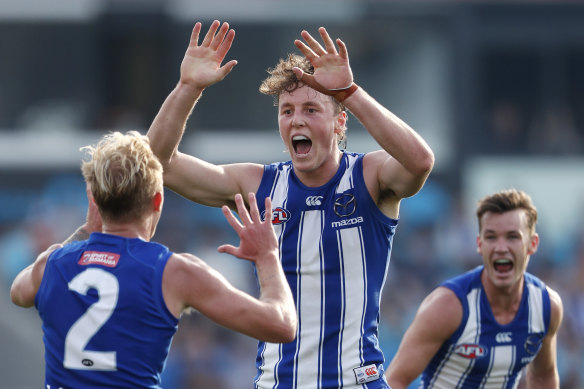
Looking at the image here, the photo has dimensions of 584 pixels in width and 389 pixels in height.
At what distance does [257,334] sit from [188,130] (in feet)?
45.9

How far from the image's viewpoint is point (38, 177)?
1762cm

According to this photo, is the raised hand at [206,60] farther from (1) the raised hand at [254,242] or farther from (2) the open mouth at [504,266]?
(2) the open mouth at [504,266]

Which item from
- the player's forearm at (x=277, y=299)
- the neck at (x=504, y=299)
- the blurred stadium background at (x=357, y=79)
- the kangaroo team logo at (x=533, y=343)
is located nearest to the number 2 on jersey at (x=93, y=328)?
the player's forearm at (x=277, y=299)

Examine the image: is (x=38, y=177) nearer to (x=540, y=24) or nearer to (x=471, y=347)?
(x=540, y=24)

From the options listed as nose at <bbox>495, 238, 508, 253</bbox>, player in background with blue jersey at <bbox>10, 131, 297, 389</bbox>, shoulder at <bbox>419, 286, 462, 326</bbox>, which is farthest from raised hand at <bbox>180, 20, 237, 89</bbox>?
nose at <bbox>495, 238, 508, 253</bbox>

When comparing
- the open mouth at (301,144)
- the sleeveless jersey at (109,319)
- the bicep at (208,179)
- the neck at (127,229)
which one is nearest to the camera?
the sleeveless jersey at (109,319)

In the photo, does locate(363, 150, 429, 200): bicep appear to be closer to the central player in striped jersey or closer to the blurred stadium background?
the central player in striped jersey

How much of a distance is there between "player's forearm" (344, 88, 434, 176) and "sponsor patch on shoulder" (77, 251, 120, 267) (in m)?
1.56

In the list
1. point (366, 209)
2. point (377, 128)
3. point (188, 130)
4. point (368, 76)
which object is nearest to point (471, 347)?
point (366, 209)

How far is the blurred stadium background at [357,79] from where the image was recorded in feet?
58.3

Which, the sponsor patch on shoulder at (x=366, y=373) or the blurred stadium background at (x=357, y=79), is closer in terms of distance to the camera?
the sponsor patch on shoulder at (x=366, y=373)

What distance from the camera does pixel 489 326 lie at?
6.58 metres

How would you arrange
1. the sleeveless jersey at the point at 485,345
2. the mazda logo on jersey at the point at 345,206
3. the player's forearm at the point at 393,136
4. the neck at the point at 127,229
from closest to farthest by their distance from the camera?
the neck at the point at 127,229, the player's forearm at the point at 393,136, the mazda logo on jersey at the point at 345,206, the sleeveless jersey at the point at 485,345

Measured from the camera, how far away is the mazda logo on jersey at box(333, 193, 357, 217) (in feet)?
17.6
